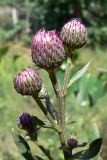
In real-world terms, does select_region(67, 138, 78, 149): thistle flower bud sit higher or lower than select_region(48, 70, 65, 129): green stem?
lower

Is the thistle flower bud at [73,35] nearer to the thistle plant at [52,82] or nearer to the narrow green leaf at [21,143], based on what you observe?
the thistle plant at [52,82]

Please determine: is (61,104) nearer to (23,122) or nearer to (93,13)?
(23,122)

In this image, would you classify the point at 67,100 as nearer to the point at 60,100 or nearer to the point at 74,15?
the point at 60,100

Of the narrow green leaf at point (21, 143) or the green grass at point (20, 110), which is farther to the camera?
the green grass at point (20, 110)

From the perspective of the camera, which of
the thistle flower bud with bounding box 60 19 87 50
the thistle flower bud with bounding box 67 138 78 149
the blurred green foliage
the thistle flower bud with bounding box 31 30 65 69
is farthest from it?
the blurred green foliage

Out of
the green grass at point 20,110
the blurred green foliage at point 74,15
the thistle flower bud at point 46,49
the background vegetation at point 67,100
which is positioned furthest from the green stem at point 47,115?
the blurred green foliage at point 74,15

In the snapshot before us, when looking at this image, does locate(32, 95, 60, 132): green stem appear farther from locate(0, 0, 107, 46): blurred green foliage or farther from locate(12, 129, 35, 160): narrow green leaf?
locate(0, 0, 107, 46): blurred green foliage

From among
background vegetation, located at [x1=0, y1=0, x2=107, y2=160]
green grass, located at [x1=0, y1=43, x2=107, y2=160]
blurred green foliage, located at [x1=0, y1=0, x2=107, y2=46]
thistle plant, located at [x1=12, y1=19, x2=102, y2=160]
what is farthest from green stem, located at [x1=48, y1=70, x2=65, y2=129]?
blurred green foliage, located at [x1=0, y1=0, x2=107, y2=46]
